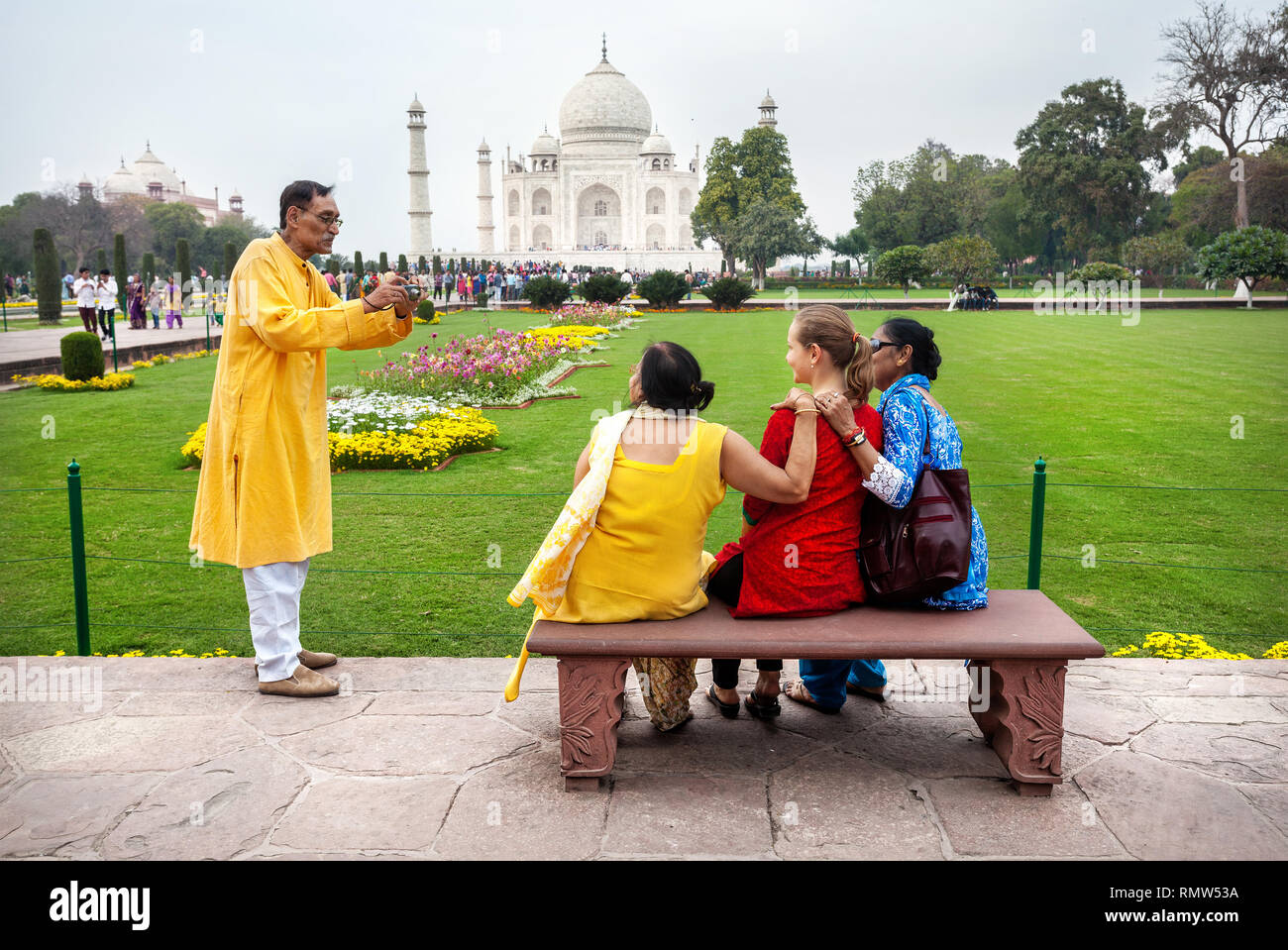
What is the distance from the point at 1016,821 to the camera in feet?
7.98

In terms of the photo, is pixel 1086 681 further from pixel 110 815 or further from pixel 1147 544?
pixel 110 815

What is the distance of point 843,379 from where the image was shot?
8.68 feet

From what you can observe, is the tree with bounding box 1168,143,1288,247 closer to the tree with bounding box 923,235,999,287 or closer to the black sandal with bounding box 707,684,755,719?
the tree with bounding box 923,235,999,287

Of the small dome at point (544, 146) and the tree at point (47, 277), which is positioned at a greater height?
the small dome at point (544, 146)

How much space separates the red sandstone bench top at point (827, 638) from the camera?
2.48m

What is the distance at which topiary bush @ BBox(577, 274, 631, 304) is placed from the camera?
25.2m

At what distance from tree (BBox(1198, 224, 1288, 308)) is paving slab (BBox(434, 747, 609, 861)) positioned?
28.2m

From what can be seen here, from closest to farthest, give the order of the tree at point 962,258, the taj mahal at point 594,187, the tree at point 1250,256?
1. the tree at point 1250,256
2. the tree at point 962,258
3. the taj mahal at point 594,187

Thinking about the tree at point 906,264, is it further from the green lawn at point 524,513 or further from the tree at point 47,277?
the tree at point 47,277

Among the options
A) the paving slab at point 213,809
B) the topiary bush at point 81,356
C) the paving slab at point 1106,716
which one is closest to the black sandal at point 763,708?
the paving slab at point 1106,716

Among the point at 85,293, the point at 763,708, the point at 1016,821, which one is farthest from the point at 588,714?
the point at 85,293

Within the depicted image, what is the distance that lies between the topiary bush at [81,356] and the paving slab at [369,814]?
10.6 metres

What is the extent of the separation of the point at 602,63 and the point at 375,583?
6123 cm

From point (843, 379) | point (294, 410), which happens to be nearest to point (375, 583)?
point (294, 410)
